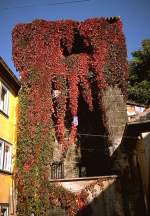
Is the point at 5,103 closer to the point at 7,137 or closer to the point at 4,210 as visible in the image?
the point at 7,137

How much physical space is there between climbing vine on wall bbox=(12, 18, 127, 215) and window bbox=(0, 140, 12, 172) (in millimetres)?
715

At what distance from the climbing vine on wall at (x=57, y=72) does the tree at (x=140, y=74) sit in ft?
25.0

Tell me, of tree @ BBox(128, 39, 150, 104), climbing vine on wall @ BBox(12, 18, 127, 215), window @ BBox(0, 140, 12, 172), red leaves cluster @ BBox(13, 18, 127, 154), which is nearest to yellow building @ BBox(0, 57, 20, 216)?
window @ BBox(0, 140, 12, 172)

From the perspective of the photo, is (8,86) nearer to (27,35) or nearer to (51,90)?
(51,90)

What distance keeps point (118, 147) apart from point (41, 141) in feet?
15.0

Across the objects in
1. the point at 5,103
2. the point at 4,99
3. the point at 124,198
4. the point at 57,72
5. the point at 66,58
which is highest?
the point at 66,58

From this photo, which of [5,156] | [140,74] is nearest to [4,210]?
[5,156]

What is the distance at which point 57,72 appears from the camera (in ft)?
58.0

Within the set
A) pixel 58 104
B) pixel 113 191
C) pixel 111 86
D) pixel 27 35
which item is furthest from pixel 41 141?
pixel 27 35

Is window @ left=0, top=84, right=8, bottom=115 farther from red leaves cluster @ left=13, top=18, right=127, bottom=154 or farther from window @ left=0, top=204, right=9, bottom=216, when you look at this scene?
window @ left=0, top=204, right=9, bottom=216

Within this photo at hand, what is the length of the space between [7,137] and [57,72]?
5.80m

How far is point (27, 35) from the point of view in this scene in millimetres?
18609

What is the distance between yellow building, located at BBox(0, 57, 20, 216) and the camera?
1285 cm

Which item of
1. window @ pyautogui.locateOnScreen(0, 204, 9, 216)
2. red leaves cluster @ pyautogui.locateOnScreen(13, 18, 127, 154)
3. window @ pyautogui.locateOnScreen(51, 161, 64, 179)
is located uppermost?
red leaves cluster @ pyautogui.locateOnScreen(13, 18, 127, 154)
